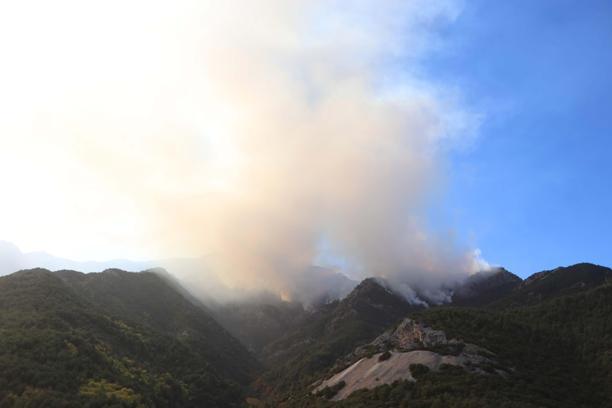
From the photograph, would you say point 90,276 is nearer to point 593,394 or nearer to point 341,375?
point 341,375

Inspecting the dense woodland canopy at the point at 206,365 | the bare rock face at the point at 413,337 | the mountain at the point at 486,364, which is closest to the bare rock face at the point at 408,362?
the bare rock face at the point at 413,337

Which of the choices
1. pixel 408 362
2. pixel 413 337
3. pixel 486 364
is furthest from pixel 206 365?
pixel 486 364

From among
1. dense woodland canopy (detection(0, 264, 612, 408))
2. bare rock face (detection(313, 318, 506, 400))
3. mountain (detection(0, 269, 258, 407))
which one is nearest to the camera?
dense woodland canopy (detection(0, 264, 612, 408))

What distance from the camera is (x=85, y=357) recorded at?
3593 inches

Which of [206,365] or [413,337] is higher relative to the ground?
[413,337]

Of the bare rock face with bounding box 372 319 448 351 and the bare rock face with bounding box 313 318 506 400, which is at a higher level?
the bare rock face with bounding box 372 319 448 351

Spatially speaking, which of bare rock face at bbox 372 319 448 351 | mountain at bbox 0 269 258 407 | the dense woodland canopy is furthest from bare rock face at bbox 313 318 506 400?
mountain at bbox 0 269 258 407

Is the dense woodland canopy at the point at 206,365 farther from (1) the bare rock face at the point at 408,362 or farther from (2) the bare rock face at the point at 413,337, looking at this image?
(2) the bare rock face at the point at 413,337

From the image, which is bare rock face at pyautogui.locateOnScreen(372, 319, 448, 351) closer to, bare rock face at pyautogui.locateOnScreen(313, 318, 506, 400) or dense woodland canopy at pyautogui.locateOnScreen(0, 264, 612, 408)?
bare rock face at pyautogui.locateOnScreen(313, 318, 506, 400)

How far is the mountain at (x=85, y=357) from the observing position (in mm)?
77688

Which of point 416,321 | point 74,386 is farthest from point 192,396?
point 416,321

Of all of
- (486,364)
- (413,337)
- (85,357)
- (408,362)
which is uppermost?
(413,337)

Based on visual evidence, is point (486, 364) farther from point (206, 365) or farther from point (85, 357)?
point (206, 365)

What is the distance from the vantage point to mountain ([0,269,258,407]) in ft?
255
